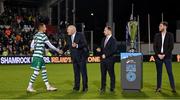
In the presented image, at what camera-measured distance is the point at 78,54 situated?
559 inches

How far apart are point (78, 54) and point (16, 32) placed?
2711 centimetres

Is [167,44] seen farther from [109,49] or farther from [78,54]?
[78,54]

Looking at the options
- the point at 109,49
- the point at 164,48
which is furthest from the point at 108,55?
the point at 164,48

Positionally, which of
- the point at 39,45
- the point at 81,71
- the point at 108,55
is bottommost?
the point at 81,71

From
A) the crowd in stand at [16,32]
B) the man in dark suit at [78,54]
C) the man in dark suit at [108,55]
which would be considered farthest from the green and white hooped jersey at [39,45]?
the crowd in stand at [16,32]

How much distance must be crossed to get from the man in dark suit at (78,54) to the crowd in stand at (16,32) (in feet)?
63.4

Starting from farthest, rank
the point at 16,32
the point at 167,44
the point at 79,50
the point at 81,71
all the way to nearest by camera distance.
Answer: the point at 16,32 < the point at 79,50 < the point at 81,71 < the point at 167,44

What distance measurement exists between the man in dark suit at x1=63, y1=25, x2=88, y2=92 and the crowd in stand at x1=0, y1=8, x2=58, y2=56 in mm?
19324

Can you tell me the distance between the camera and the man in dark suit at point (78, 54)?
1411 centimetres

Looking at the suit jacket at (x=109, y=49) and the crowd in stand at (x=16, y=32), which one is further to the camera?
the crowd in stand at (x=16, y=32)

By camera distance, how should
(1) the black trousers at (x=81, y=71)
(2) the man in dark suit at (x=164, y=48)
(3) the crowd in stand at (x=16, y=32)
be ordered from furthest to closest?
(3) the crowd in stand at (x=16, y=32) < (1) the black trousers at (x=81, y=71) < (2) the man in dark suit at (x=164, y=48)

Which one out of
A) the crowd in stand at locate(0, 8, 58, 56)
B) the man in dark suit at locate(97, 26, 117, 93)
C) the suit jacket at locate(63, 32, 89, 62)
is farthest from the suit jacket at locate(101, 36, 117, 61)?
the crowd in stand at locate(0, 8, 58, 56)

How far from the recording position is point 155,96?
13.1 metres

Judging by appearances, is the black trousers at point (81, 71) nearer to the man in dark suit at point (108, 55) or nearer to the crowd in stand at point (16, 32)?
the man in dark suit at point (108, 55)
